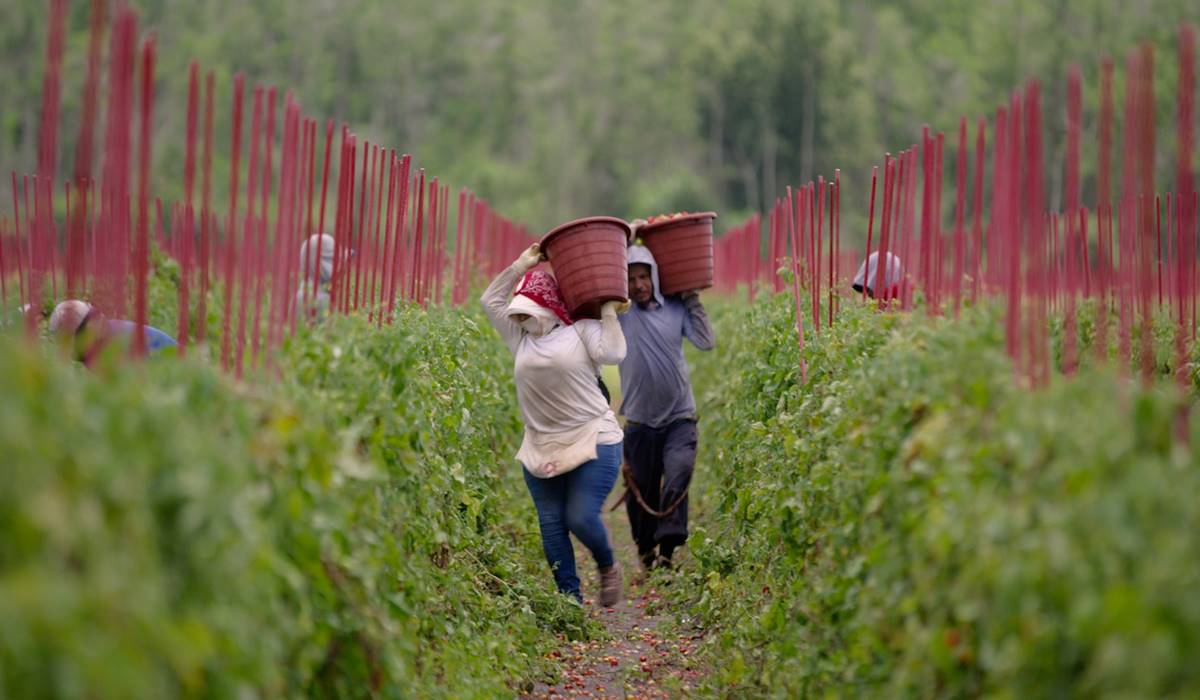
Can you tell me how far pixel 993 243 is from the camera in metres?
5.29

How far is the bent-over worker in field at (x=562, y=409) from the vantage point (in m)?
6.99

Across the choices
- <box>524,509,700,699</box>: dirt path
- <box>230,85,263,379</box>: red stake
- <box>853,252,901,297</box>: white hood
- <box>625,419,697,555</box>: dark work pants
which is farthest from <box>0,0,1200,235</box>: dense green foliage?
<box>230,85,263,379</box>: red stake

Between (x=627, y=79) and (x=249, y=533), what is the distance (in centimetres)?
6998

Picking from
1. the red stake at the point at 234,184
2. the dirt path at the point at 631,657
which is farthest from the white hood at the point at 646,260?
the red stake at the point at 234,184

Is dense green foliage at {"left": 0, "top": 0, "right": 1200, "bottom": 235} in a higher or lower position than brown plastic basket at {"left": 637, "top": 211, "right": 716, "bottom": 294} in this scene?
higher

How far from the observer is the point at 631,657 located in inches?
277

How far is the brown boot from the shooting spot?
23.9ft

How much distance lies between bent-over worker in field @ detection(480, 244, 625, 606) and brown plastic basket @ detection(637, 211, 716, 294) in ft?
4.17

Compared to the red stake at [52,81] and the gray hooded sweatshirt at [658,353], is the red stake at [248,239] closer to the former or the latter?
the red stake at [52,81]

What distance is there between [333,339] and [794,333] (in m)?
3.48

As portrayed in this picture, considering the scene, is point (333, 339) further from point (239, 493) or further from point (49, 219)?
point (49, 219)

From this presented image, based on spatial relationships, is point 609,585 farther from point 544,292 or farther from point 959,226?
point 959,226

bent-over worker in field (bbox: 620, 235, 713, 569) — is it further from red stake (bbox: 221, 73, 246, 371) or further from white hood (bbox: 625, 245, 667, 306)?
red stake (bbox: 221, 73, 246, 371)

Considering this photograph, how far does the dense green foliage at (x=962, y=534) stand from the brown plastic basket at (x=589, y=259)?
3.57 ft
